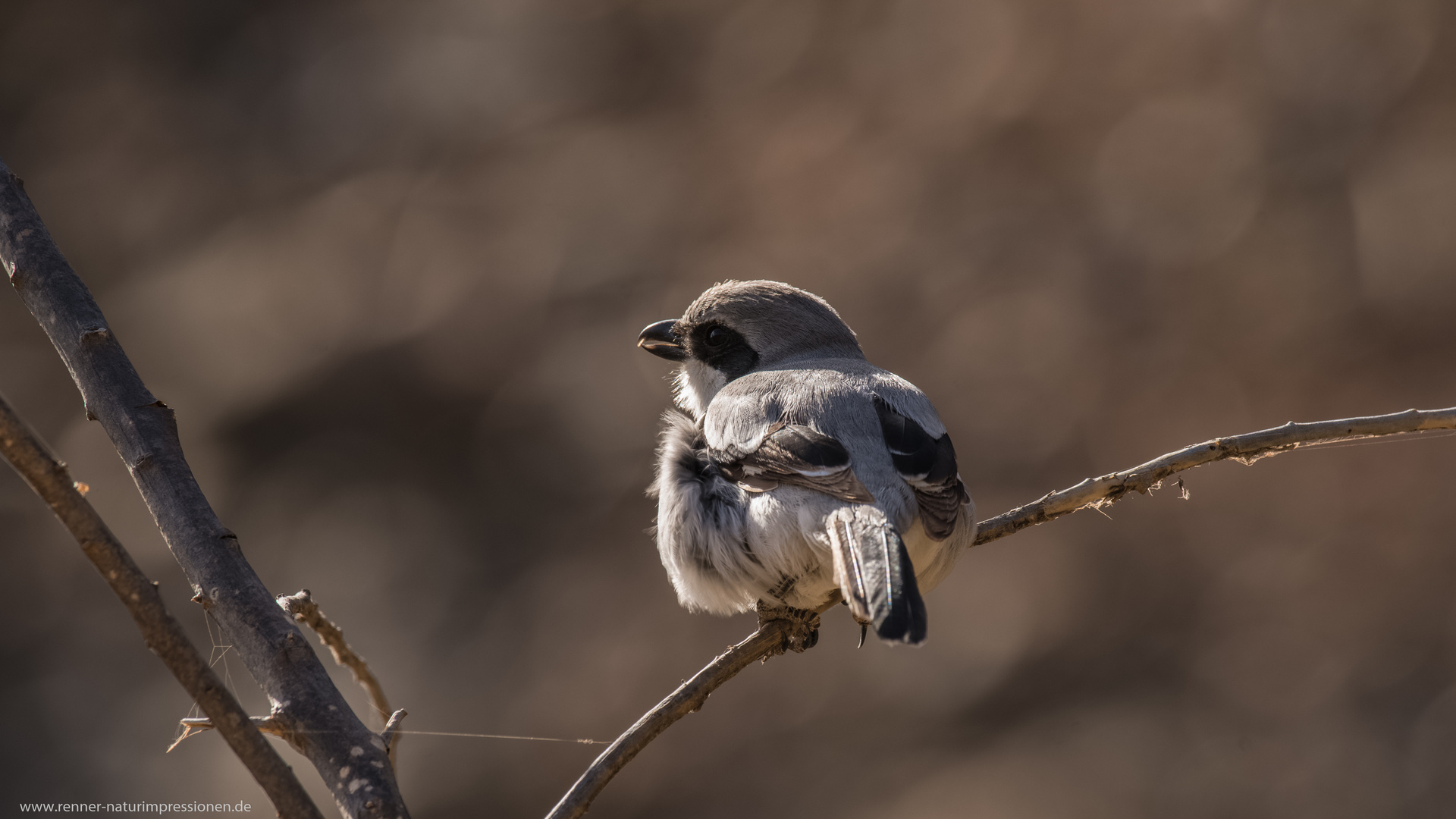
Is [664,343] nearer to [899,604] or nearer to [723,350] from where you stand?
[723,350]

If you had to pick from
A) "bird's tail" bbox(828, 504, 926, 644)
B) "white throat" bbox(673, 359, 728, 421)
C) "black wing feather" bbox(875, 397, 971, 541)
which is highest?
"white throat" bbox(673, 359, 728, 421)

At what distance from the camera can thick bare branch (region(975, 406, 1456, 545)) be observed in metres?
Result: 2.22

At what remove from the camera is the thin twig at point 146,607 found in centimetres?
131

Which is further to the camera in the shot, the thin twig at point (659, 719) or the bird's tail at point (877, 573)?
the bird's tail at point (877, 573)

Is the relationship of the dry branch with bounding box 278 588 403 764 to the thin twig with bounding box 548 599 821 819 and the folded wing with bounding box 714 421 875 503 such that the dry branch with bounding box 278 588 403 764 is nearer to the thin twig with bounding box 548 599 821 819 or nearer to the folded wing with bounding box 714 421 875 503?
the thin twig with bounding box 548 599 821 819

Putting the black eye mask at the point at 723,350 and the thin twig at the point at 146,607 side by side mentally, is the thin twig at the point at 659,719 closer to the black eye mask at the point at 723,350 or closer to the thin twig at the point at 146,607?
the thin twig at the point at 146,607

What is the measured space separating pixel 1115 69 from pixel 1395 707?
549cm

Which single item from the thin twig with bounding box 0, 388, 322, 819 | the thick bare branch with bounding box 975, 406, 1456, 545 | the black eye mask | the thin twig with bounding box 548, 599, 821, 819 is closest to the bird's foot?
the thin twig with bounding box 548, 599, 821, 819

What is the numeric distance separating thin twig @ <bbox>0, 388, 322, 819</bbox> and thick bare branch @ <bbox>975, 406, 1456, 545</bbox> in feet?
6.06

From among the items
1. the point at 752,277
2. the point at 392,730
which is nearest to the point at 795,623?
the point at 392,730

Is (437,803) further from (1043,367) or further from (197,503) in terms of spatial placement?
(197,503)

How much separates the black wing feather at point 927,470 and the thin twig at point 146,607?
6.26 ft

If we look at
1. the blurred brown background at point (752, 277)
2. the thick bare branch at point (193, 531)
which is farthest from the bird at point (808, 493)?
the blurred brown background at point (752, 277)

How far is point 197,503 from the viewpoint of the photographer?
1747mm
